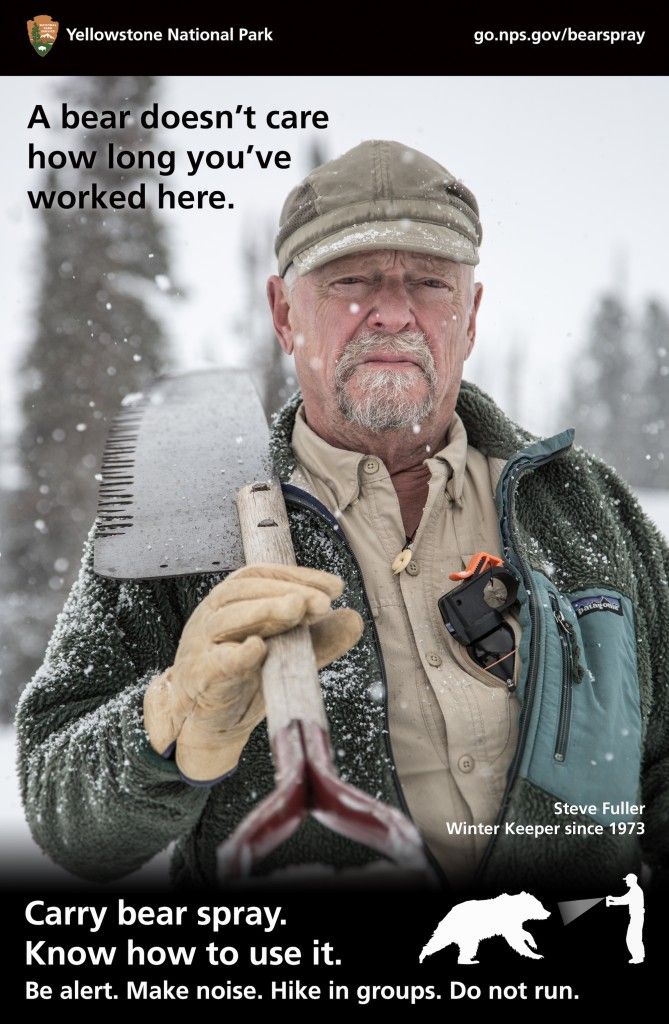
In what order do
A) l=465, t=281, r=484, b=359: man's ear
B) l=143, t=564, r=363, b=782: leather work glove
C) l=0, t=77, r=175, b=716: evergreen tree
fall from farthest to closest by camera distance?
l=0, t=77, r=175, b=716: evergreen tree < l=465, t=281, r=484, b=359: man's ear < l=143, t=564, r=363, b=782: leather work glove

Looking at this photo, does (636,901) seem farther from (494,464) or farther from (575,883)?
(494,464)

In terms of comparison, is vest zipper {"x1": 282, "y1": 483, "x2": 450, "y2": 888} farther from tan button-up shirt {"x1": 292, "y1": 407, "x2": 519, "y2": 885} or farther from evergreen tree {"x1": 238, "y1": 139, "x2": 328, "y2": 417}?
evergreen tree {"x1": 238, "y1": 139, "x2": 328, "y2": 417}

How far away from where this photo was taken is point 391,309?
250cm

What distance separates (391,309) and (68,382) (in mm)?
8863

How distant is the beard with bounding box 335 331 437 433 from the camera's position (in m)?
2.49

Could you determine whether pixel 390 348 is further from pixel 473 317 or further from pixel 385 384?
pixel 473 317

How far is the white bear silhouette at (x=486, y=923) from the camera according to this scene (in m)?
1.97

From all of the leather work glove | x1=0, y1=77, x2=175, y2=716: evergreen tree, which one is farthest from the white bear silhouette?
x1=0, y1=77, x2=175, y2=716: evergreen tree

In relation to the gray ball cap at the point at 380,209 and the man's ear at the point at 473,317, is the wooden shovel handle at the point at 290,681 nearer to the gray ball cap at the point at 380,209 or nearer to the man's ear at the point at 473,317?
the gray ball cap at the point at 380,209

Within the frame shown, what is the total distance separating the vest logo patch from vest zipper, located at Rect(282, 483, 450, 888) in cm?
60

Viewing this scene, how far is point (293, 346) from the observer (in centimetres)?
274

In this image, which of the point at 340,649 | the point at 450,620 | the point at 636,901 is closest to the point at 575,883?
the point at 636,901

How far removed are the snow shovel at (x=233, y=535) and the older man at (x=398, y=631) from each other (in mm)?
95
